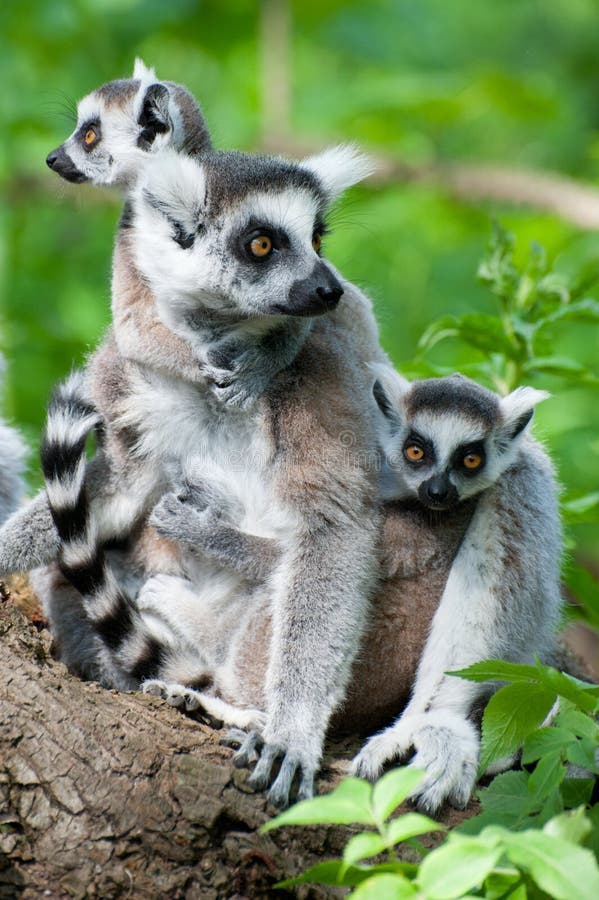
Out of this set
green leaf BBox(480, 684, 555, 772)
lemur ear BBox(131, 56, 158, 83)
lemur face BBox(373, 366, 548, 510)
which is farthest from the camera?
lemur ear BBox(131, 56, 158, 83)

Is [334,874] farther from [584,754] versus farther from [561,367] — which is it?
[561,367]

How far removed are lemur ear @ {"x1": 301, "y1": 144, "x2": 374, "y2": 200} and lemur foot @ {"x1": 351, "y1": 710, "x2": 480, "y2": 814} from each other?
6.58 ft

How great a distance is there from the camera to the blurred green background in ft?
26.9

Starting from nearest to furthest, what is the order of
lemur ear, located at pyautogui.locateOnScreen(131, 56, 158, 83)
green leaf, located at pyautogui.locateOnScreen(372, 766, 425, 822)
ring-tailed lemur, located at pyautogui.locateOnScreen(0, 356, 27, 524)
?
green leaf, located at pyautogui.locateOnScreen(372, 766, 425, 822), lemur ear, located at pyautogui.locateOnScreen(131, 56, 158, 83), ring-tailed lemur, located at pyautogui.locateOnScreen(0, 356, 27, 524)

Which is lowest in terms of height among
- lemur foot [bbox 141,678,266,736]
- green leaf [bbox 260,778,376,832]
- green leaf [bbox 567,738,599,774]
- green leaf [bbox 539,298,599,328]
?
lemur foot [bbox 141,678,266,736]

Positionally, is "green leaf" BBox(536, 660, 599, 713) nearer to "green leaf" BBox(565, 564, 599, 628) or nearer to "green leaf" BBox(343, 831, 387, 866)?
"green leaf" BBox(343, 831, 387, 866)

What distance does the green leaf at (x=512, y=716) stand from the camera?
2.77 metres

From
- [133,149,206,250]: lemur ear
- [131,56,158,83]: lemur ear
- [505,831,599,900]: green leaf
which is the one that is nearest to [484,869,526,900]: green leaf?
[505,831,599,900]: green leaf

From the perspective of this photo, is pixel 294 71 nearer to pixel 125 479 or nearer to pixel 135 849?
pixel 125 479

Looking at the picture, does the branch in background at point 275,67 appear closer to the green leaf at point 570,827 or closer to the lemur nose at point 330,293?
the lemur nose at point 330,293

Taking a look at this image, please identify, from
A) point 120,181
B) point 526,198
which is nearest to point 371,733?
point 120,181

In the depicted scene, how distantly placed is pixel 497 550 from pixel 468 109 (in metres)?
6.19

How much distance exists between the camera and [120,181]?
184 inches

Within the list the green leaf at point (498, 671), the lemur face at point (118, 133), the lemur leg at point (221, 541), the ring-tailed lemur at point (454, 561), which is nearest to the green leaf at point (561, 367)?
the ring-tailed lemur at point (454, 561)
